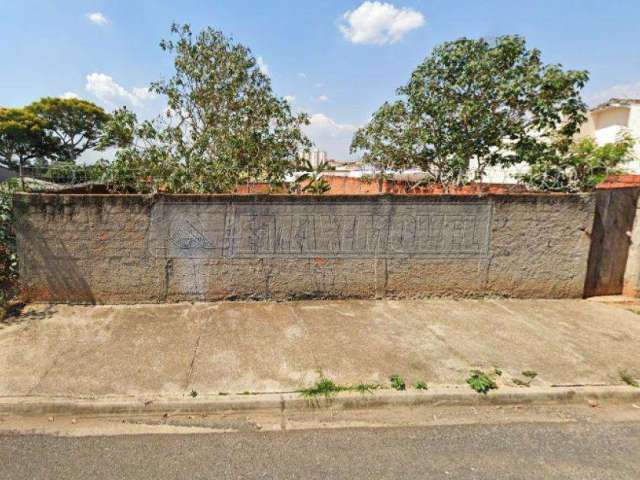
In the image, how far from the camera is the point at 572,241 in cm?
484

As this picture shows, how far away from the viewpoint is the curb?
2631 millimetres

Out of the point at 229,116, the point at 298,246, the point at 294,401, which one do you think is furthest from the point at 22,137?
the point at 294,401

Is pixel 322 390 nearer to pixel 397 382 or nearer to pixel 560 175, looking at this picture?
pixel 397 382

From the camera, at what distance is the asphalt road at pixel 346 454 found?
2049 mm

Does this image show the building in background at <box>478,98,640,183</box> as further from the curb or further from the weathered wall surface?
the curb

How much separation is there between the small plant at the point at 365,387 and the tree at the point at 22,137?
27.8 meters

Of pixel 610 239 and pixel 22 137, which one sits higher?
pixel 22 137

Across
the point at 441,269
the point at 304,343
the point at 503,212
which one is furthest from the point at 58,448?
Result: the point at 503,212

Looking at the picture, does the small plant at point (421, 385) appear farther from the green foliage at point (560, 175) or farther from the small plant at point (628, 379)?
the green foliage at point (560, 175)

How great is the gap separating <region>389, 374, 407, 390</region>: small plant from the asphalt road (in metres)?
0.39

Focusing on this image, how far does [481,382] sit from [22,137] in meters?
33.1

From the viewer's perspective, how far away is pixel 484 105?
19.9 ft

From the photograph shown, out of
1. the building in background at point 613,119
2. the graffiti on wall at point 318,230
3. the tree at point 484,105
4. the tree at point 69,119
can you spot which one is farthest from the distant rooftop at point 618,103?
the tree at point 69,119

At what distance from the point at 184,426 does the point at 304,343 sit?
1442 millimetres
